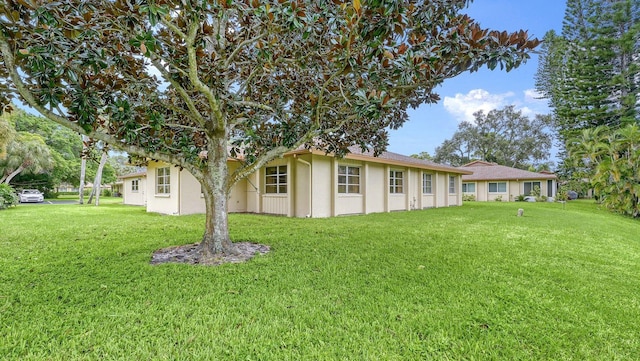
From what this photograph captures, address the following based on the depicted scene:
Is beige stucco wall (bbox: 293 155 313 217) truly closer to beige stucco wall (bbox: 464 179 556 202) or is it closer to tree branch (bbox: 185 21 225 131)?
tree branch (bbox: 185 21 225 131)

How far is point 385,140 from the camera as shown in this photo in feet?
24.4

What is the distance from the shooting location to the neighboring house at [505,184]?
26.5 metres

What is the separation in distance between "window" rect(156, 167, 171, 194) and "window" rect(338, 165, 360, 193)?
7545mm

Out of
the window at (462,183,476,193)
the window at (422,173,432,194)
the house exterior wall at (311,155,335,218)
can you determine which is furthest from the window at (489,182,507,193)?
the house exterior wall at (311,155,335,218)

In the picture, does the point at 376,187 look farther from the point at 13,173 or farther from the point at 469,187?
the point at 13,173

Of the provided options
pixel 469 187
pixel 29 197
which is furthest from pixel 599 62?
pixel 29 197

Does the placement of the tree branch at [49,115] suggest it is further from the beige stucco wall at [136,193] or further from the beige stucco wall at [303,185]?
the beige stucco wall at [136,193]

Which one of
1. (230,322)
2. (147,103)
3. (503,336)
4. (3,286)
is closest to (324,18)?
(147,103)

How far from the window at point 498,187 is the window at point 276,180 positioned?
79.7 feet

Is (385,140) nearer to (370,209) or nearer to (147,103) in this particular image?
(147,103)

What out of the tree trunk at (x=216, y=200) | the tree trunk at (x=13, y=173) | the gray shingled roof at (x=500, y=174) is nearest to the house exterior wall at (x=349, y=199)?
the tree trunk at (x=216, y=200)

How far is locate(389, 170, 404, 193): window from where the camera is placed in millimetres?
14883

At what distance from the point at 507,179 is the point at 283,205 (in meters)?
24.0

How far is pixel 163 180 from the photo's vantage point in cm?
1339
